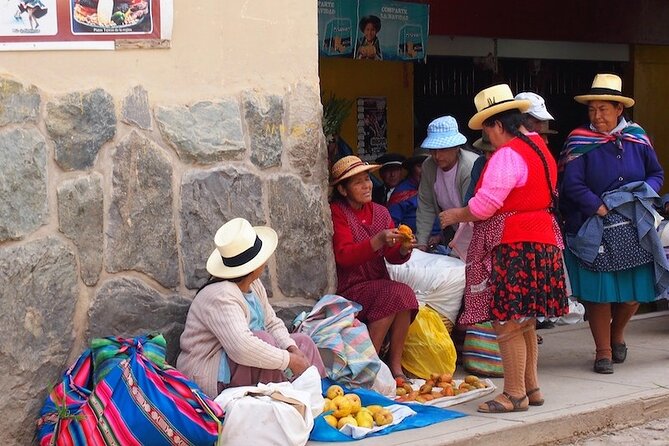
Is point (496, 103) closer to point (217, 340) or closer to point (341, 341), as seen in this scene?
point (341, 341)

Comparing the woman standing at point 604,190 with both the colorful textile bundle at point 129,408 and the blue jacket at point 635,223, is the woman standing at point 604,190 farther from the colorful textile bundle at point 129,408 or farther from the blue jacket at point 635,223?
the colorful textile bundle at point 129,408

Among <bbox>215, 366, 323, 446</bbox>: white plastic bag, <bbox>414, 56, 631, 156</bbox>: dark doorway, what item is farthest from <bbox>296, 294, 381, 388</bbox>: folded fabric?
<bbox>414, 56, 631, 156</bbox>: dark doorway

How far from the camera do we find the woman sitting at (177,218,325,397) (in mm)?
5387

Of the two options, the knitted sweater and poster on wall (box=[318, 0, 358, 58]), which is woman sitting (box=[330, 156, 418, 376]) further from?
poster on wall (box=[318, 0, 358, 58])

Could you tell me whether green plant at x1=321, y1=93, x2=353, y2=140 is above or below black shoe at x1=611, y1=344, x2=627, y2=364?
above

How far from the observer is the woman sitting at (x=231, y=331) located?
539 centimetres

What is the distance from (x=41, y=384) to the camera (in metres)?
5.21

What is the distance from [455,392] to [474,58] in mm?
4874

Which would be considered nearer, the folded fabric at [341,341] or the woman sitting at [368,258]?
the folded fabric at [341,341]

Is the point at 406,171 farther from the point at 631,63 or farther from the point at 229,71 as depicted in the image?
the point at 631,63

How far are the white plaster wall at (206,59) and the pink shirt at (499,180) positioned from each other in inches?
41.4

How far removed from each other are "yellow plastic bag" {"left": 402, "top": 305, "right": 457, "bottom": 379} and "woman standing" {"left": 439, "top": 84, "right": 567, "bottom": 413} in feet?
2.42

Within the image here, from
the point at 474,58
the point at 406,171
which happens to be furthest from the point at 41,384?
the point at 474,58

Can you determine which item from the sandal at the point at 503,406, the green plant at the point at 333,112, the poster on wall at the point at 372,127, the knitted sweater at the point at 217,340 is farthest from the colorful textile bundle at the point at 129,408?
the poster on wall at the point at 372,127
